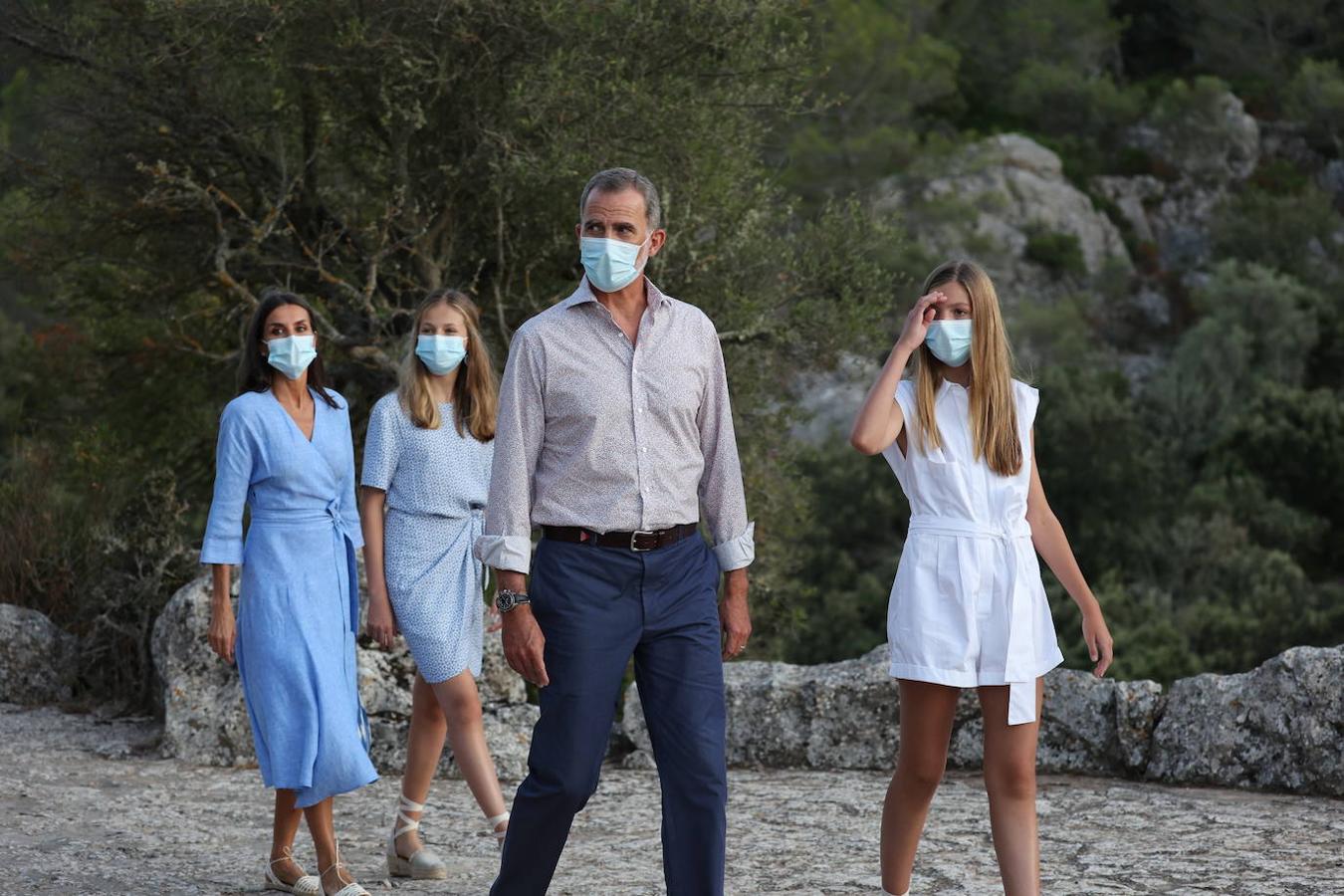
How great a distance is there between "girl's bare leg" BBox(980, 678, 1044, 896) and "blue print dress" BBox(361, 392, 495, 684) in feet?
5.92

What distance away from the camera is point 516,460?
3494 mm

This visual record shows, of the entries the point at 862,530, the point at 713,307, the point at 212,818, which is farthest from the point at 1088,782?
the point at 862,530

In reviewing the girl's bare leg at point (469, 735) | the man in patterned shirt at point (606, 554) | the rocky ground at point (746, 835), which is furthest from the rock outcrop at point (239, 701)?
the man in patterned shirt at point (606, 554)

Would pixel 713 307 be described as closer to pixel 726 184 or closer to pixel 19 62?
pixel 726 184

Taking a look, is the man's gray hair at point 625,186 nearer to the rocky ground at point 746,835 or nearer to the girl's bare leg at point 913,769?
the girl's bare leg at point 913,769

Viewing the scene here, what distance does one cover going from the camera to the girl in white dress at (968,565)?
3693 mm

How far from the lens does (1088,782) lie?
6.17 metres

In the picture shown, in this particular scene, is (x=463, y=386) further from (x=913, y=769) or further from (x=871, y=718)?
(x=871, y=718)

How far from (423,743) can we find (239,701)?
2310 mm

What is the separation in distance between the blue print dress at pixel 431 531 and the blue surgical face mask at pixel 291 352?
0.30m

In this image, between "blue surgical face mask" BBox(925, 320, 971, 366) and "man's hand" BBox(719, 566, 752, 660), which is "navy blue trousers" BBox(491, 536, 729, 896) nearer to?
"man's hand" BBox(719, 566, 752, 660)

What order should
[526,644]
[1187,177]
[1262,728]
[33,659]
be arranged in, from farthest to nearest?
[1187,177], [33,659], [1262,728], [526,644]

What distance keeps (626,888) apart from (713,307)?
6007 millimetres

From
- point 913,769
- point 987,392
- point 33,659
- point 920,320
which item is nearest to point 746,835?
point 913,769
